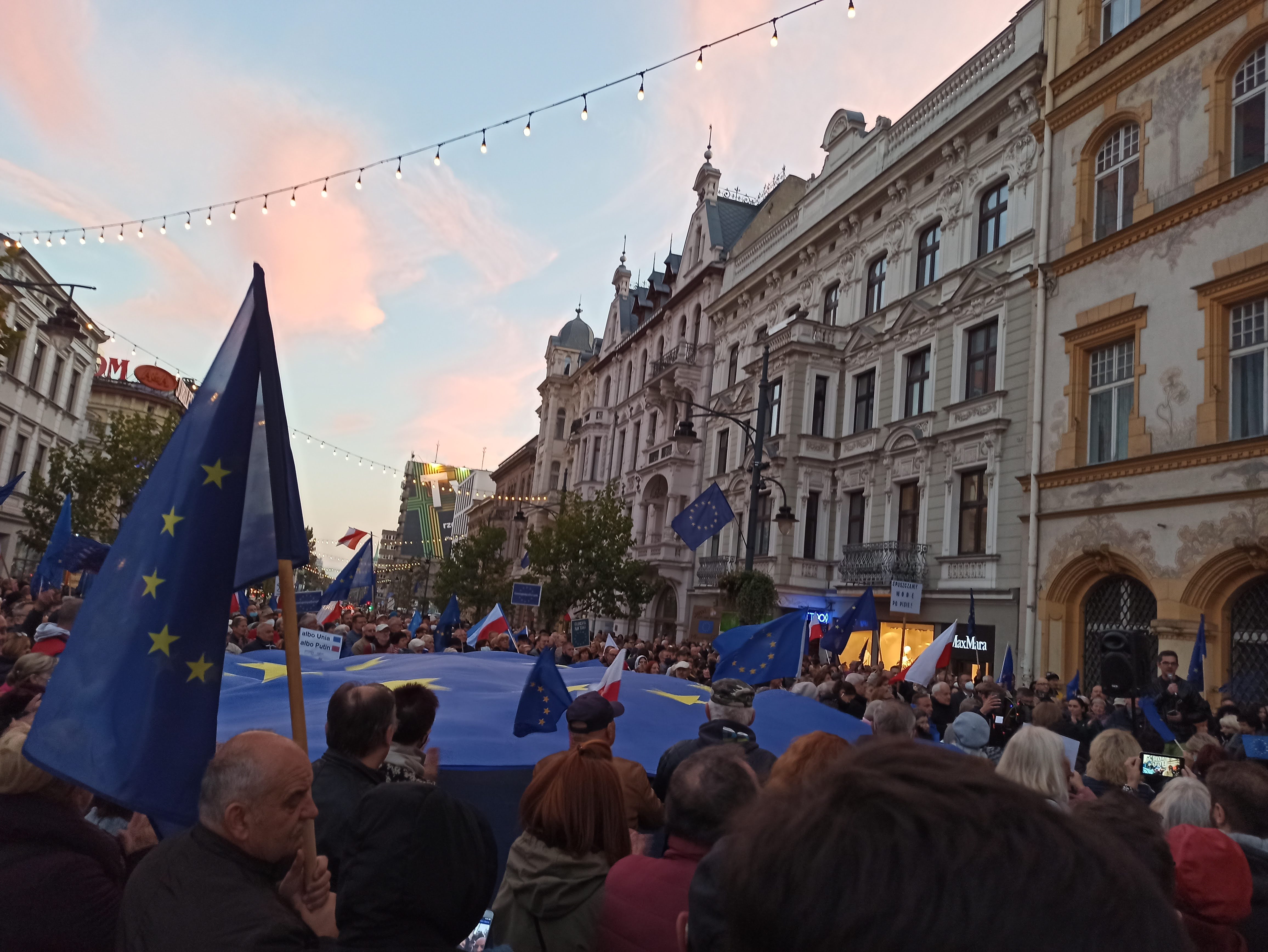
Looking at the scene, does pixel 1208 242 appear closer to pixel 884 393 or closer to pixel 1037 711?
pixel 884 393

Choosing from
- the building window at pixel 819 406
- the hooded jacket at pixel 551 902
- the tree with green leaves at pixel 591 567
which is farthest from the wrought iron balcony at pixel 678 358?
the hooded jacket at pixel 551 902

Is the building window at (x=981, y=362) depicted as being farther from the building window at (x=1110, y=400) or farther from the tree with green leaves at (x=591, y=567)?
the tree with green leaves at (x=591, y=567)

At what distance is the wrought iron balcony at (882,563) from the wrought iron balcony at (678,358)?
14.0m

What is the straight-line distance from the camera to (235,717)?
22.0 feet

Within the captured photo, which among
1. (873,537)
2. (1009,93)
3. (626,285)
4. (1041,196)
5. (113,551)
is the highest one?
(626,285)

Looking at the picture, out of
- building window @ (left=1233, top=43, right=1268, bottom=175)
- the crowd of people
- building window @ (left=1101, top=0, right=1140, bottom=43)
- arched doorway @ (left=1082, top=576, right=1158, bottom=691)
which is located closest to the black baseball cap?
the crowd of people

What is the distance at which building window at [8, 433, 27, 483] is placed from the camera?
37.2 meters

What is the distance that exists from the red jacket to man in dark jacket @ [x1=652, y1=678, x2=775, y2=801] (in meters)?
1.57

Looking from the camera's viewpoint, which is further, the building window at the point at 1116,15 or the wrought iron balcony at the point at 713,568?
the wrought iron balcony at the point at 713,568

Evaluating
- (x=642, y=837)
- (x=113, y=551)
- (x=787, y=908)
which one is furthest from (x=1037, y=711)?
(x=787, y=908)

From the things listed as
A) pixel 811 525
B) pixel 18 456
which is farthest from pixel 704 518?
pixel 18 456

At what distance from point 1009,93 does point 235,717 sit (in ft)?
71.5

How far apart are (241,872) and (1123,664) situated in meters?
9.77

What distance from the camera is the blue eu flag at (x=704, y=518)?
17.0 m
